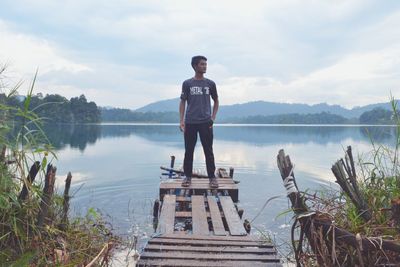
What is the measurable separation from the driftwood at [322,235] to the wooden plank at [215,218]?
1676mm

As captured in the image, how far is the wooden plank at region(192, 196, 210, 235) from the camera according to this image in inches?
175

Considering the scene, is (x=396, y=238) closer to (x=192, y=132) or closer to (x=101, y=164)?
(x=192, y=132)

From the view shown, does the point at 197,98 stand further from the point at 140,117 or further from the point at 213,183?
the point at 140,117

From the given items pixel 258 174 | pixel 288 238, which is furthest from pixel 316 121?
pixel 288 238

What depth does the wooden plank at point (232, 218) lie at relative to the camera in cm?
438

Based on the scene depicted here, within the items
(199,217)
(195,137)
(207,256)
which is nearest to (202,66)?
(195,137)

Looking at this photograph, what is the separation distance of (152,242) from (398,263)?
244 centimetres

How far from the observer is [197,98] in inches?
252

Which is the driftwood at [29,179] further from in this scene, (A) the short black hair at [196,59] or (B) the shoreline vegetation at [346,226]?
(A) the short black hair at [196,59]

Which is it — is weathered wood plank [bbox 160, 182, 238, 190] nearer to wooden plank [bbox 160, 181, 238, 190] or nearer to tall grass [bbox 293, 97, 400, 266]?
wooden plank [bbox 160, 181, 238, 190]

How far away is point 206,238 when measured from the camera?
13.3 ft

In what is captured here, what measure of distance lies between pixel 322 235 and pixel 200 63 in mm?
4309

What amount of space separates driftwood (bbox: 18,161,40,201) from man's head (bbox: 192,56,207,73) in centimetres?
378

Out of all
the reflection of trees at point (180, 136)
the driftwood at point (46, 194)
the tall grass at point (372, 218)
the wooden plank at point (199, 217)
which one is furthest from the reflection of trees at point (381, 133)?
the reflection of trees at point (180, 136)
